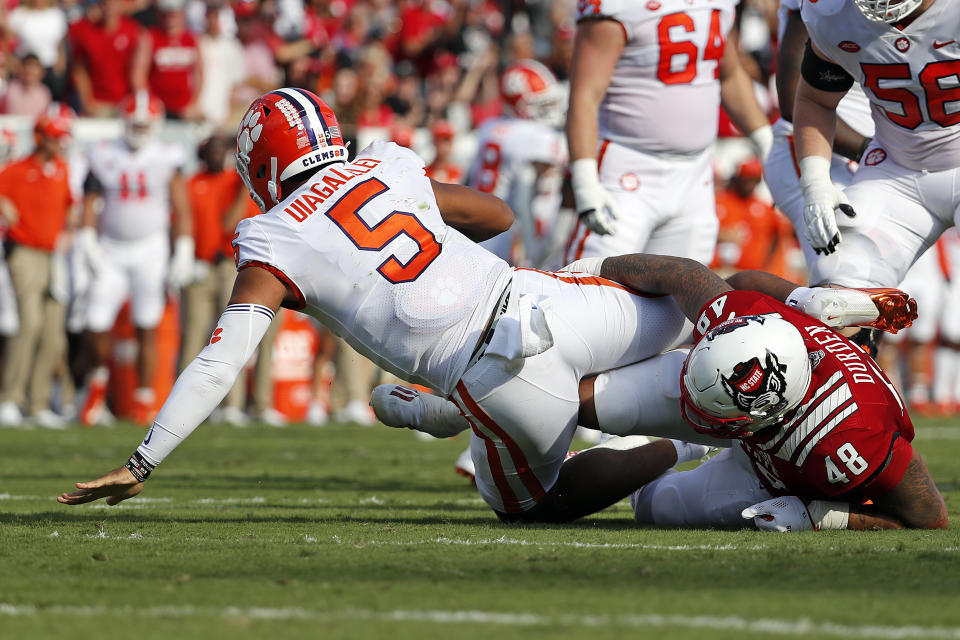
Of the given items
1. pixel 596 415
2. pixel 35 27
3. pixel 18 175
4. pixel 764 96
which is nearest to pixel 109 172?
pixel 18 175

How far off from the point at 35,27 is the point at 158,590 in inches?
441

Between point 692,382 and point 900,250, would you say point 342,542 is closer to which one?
point 692,382

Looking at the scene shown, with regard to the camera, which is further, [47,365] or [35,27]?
[35,27]

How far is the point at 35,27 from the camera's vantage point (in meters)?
13.5

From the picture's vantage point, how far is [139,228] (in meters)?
11.6

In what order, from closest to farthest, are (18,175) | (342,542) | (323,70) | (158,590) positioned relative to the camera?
(158,590) → (342,542) → (18,175) → (323,70)

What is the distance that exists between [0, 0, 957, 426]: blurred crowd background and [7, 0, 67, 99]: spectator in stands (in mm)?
13

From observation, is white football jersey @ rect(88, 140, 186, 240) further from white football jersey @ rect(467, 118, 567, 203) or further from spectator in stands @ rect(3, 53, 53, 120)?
white football jersey @ rect(467, 118, 567, 203)

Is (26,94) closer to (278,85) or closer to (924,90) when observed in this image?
(278,85)

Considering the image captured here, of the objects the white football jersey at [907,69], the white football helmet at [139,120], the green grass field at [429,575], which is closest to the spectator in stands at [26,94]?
the white football helmet at [139,120]

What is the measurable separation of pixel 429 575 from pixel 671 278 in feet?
5.31

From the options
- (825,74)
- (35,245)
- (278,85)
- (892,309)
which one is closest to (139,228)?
(35,245)

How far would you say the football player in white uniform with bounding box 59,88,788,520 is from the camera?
4.36m

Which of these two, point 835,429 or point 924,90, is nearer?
point 835,429
